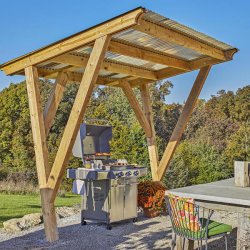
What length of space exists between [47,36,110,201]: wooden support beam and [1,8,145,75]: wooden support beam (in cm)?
14

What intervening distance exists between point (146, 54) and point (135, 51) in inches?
12.7

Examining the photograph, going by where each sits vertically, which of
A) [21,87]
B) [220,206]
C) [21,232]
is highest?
[21,87]

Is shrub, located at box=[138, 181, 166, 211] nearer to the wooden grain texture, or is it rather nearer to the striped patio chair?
the wooden grain texture

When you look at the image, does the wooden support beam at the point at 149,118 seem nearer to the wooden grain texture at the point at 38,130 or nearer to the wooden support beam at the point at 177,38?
the wooden support beam at the point at 177,38

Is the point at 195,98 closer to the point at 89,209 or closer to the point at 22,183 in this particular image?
the point at 89,209

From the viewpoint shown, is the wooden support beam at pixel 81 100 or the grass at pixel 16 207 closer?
the wooden support beam at pixel 81 100

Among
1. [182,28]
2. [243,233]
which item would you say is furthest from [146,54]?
[243,233]

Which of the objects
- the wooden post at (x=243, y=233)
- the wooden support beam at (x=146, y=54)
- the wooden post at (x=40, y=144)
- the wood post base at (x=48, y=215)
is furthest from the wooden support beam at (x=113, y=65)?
the wooden post at (x=243, y=233)

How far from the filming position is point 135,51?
6438mm

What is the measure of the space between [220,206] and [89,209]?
321 cm

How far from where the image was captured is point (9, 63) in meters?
6.59

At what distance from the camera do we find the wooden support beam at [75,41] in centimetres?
479

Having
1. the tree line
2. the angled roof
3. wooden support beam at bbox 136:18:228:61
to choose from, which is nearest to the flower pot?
the angled roof

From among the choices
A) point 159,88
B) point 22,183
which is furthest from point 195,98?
point 159,88
